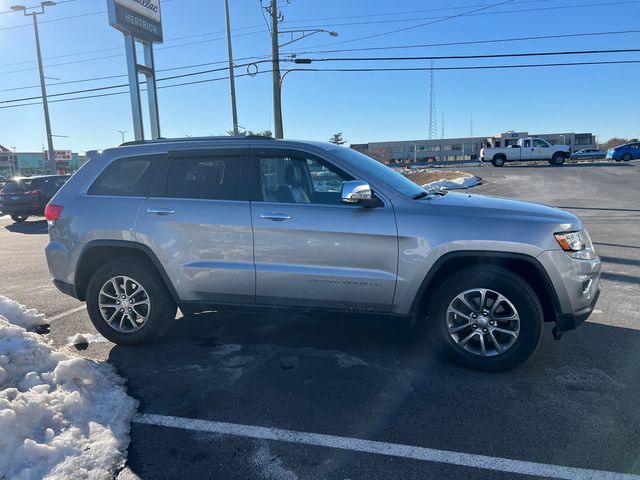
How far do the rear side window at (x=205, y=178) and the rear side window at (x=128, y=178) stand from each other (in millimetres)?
225

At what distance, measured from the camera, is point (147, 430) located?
3074 mm

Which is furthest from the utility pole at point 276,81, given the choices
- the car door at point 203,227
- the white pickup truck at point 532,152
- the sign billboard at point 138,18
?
the white pickup truck at point 532,152

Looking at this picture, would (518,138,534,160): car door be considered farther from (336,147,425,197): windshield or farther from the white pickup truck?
(336,147,425,197): windshield

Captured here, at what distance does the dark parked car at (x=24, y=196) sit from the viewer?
16.6m

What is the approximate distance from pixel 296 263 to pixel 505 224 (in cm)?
173

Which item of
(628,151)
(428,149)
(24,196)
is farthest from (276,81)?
(428,149)

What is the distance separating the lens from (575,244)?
362cm

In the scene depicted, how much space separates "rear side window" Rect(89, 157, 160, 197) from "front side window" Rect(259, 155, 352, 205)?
1127 mm

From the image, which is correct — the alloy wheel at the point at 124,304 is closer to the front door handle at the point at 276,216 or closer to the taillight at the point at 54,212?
the taillight at the point at 54,212

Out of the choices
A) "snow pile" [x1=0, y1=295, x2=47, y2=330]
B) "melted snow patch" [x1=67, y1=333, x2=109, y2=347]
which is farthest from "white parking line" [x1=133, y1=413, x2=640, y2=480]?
"snow pile" [x1=0, y1=295, x2=47, y2=330]

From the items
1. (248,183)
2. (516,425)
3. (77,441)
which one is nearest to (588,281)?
(516,425)

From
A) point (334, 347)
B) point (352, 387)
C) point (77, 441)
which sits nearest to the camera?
point (77, 441)

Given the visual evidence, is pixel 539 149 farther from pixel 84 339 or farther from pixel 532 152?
pixel 84 339

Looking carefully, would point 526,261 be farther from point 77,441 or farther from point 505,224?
point 77,441
